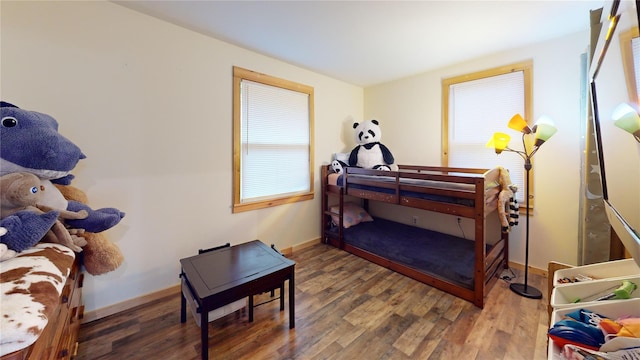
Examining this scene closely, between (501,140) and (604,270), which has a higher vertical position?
(501,140)

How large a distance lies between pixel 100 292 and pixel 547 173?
4050mm

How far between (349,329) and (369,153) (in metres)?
2.17

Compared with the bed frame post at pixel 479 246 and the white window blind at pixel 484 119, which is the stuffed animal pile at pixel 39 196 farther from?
the white window blind at pixel 484 119

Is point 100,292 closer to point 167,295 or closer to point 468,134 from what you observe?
point 167,295

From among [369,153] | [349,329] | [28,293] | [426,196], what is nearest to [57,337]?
[28,293]

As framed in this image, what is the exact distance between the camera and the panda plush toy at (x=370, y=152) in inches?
129

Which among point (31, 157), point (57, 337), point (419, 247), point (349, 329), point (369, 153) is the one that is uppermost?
point (369, 153)

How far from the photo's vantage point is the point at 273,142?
9.41 ft

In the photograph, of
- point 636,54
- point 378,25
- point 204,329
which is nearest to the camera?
point 636,54

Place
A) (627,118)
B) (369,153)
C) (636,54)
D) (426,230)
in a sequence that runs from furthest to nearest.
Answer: (369,153) → (426,230) → (627,118) → (636,54)

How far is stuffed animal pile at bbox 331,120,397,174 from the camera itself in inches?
129

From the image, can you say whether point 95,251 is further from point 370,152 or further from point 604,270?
point 370,152

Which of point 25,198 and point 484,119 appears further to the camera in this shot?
point 484,119

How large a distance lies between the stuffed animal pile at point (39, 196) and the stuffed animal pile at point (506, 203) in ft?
9.91
